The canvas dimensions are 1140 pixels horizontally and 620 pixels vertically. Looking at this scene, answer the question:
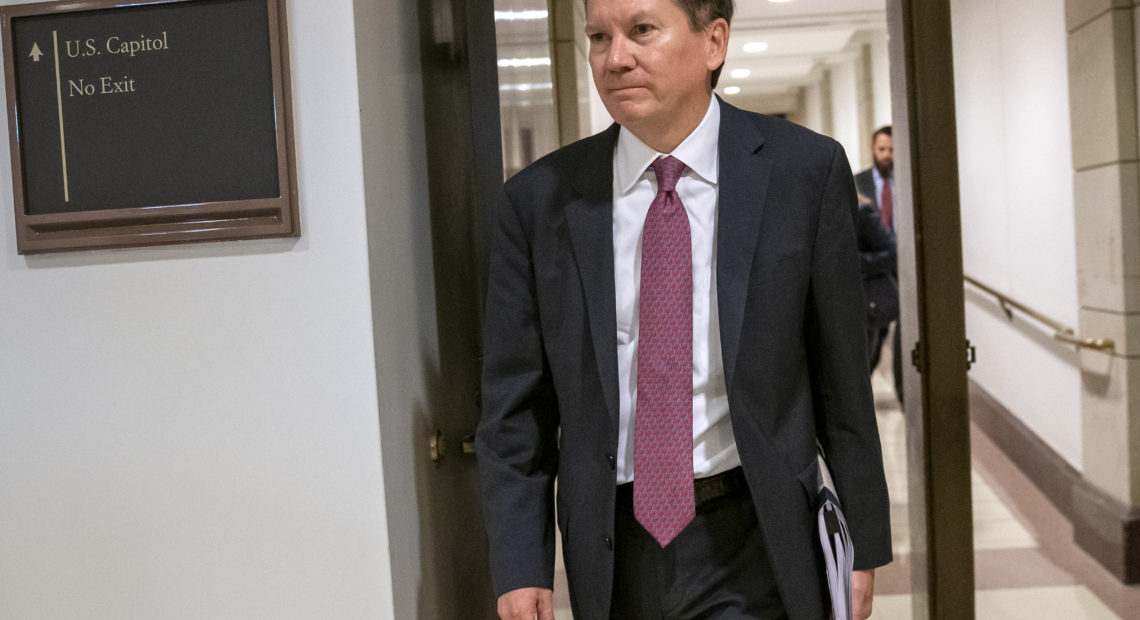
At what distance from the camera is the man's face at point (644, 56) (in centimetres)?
144

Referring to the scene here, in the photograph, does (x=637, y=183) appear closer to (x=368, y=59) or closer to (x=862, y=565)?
(x=368, y=59)

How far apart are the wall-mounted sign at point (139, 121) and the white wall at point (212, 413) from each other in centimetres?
4

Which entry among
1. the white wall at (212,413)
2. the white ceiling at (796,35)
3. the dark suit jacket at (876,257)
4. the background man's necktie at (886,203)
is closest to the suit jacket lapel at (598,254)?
the white wall at (212,413)

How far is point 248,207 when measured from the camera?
142 cm

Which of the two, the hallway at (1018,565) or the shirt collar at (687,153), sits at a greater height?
the shirt collar at (687,153)

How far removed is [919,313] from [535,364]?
110cm

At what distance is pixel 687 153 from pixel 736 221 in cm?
13

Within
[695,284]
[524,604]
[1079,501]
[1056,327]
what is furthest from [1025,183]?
[524,604]

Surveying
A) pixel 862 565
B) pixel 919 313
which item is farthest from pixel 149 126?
pixel 919 313

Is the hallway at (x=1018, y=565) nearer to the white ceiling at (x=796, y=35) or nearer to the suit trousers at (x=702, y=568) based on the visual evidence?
the suit trousers at (x=702, y=568)

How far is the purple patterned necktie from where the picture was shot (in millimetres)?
1474

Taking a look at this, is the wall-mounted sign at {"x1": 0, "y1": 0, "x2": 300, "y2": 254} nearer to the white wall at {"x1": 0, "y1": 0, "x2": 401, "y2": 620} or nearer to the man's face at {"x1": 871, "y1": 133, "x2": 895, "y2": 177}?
the white wall at {"x1": 0, "y1": 0, "x2": 401, "y2": 620}

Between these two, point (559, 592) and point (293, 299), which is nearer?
point (293, 299)

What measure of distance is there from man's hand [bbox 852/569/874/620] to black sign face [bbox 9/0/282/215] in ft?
3.50
